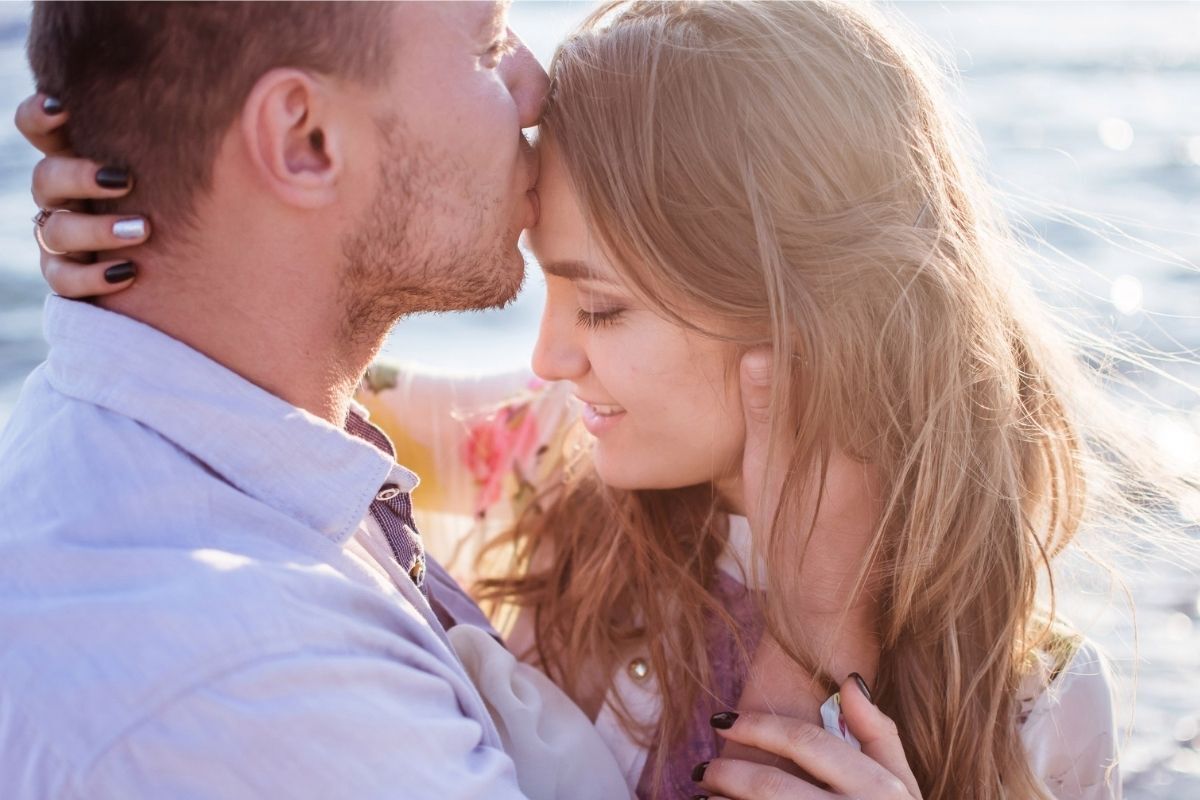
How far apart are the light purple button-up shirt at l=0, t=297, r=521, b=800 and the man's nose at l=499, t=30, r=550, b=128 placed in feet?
2.38

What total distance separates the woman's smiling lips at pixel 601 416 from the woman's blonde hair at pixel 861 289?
0.89 feet

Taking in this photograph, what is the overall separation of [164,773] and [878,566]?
4.38ft

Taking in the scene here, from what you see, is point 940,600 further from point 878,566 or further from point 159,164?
point 159,164

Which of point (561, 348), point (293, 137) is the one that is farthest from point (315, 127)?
point (561, 348)


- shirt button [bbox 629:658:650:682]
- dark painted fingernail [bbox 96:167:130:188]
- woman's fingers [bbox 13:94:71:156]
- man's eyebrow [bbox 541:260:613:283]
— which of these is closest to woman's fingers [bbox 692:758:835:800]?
shirt button [bbox 629:658:650:682]

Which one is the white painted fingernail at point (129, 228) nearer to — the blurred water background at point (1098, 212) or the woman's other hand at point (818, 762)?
the blurred water background at point (1098, 212)

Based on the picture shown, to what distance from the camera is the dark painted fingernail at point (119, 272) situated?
6.40 ft

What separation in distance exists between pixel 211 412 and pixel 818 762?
113 cm

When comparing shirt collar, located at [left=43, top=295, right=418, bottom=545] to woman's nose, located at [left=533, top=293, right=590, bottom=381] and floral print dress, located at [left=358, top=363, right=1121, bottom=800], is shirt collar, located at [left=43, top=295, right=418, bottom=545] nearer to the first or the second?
woman's nose, located at [left=533, top=293, right=590, bottom=381]

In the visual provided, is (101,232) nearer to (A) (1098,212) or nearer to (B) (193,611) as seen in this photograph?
(B) (193,611)

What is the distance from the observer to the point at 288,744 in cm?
164

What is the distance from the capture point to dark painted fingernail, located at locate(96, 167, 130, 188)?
193cm

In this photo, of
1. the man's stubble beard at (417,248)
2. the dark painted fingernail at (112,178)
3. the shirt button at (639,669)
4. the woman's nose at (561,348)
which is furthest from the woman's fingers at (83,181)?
the shirt button at (639,669)

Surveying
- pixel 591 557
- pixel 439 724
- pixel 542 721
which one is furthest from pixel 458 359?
pixel 439 724
